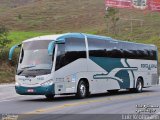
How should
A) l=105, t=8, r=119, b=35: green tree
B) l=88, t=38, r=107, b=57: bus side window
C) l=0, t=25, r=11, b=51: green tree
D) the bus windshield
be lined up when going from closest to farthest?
1. the bus windshield
2. l=88, t=38, r=107, b=57: bus side window
3. l=0, t=25, r=11, b=51: green tree
4. l=105, t=8, r=119, b=35: green tree

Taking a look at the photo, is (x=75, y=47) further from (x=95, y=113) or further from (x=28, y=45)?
(x=95, y=113)

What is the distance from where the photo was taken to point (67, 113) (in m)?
16.7

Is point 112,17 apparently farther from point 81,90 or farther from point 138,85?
point 81,90

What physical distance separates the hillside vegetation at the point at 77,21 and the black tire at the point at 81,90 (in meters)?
50.4

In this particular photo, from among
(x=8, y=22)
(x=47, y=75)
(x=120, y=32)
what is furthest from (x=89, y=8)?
(x=47, y=75)

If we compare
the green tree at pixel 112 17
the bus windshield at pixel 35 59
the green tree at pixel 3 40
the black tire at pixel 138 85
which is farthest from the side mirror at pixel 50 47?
the green tree at pixel 112 17

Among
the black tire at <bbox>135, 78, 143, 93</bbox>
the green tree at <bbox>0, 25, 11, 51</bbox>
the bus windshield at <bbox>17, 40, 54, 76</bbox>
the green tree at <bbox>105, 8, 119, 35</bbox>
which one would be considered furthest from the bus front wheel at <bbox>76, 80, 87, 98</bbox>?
the green tree at <bbox>105, 8, 119, 35</bbox>

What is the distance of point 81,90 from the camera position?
23953 mm

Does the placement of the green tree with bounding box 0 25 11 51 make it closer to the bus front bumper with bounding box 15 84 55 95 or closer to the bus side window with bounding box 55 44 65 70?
the bus side window with bounding box 55 44 65 70

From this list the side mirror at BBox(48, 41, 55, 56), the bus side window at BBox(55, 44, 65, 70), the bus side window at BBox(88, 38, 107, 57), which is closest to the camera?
the side mirror at BBox(48, 41, 55, 56)

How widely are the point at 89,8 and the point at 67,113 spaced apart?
99745 mm

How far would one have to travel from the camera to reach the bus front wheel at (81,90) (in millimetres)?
23784

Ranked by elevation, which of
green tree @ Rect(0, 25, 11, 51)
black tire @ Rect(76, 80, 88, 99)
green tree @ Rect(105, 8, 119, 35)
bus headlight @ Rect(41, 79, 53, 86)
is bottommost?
black tire @ Rect(76, 80, 88, 99)

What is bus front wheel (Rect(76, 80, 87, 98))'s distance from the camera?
78.0ft
